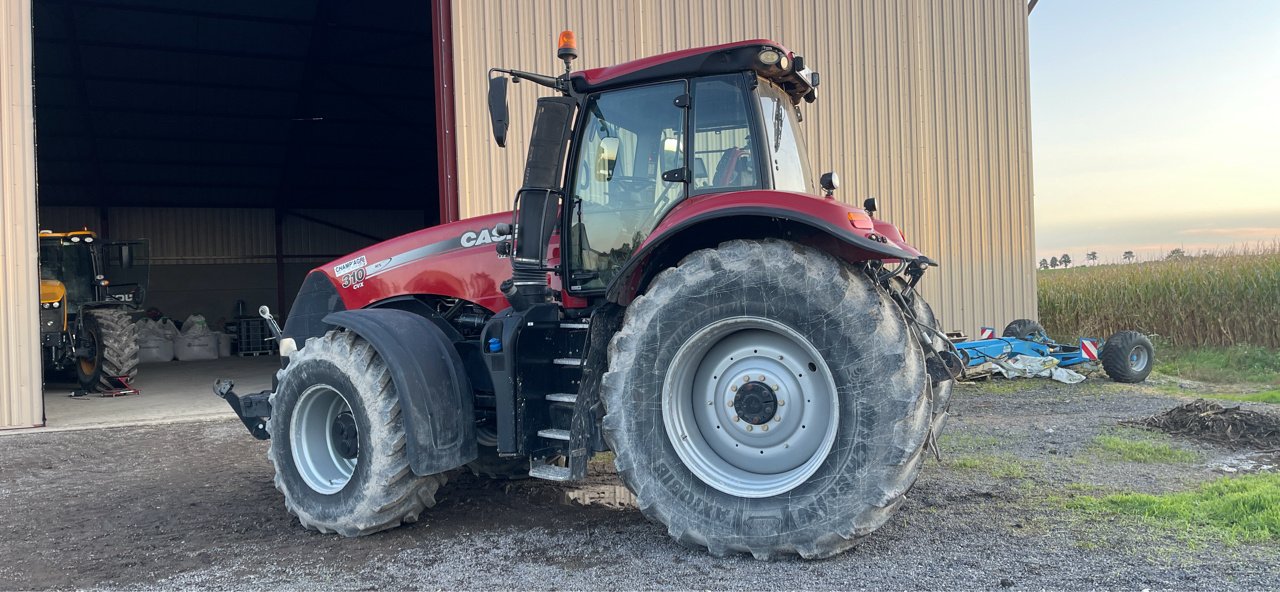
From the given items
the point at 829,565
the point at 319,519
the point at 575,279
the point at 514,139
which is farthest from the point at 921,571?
the point at 514,139

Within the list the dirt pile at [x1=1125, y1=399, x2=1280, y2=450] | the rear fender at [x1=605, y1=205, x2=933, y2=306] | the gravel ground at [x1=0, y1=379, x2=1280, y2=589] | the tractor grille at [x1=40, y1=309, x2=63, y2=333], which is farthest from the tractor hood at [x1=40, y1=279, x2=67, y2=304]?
the dirt pile at [x1=1125, y1=399, x2=1280, y2=450]

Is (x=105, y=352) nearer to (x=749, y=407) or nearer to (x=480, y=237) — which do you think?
(x=480, y=237)

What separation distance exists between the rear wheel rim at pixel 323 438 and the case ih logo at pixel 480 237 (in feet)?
3.77

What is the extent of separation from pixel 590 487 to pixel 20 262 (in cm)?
734

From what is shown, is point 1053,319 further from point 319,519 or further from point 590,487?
point 319,519

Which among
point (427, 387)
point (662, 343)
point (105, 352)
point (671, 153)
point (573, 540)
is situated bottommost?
point (573, 540)

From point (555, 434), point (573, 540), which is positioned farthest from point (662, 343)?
point (573, 540)

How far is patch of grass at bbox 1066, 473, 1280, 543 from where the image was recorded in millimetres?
4129

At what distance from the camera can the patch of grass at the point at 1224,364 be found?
38.2 ft

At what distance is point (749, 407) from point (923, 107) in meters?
9.20

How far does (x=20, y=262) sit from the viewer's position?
30.5ft

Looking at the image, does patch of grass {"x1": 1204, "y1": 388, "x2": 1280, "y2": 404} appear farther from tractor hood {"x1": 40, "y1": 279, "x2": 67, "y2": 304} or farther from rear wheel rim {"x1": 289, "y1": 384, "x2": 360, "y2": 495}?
tractor hood {"x1": 40, "y1": 279, "x2": 67, "y2": 304}

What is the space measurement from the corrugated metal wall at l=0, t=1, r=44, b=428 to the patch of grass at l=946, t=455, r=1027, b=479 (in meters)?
9.25

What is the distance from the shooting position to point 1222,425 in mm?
6738
